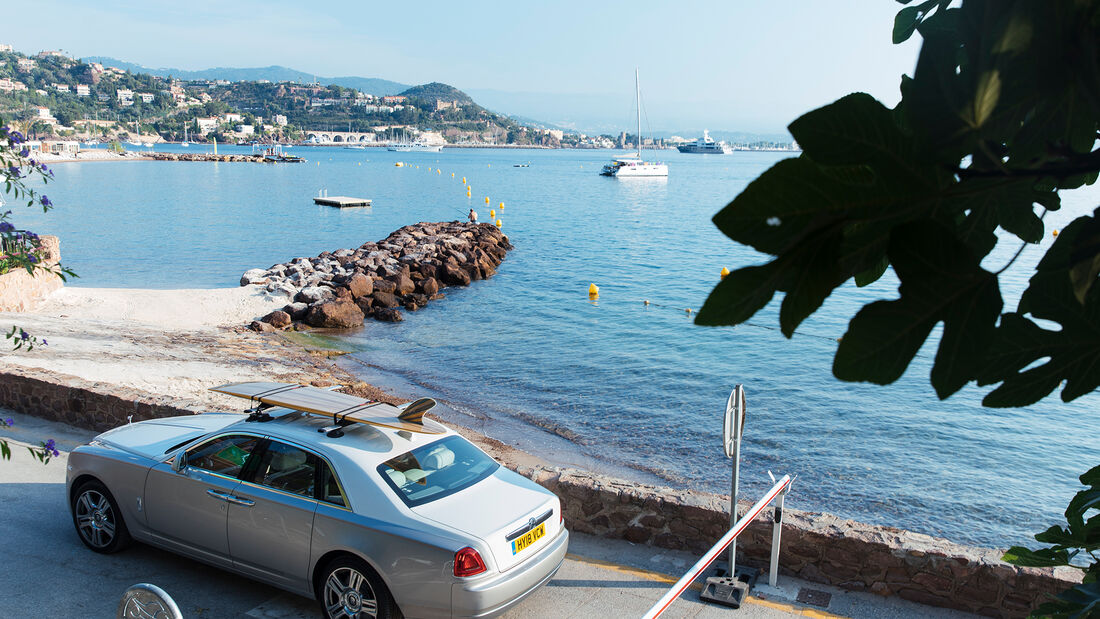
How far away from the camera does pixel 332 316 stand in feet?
87.8

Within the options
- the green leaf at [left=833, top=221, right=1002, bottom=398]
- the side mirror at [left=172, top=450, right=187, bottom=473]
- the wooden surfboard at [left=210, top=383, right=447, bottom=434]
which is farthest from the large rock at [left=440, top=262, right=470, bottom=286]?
the green leaf at [left=833, top=221, right=1002, bottom=398]

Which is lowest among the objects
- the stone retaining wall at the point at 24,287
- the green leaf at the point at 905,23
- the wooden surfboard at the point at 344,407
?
the stone retaining wall at the point at 24,287

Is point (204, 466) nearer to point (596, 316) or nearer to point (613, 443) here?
point (613, 443)

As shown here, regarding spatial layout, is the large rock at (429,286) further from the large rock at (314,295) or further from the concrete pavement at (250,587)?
the concrete pavement at (250,587)

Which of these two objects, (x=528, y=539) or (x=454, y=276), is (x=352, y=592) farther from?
(x=454, y=276)

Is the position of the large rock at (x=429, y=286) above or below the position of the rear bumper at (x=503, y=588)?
below

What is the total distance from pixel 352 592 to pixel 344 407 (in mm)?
1662

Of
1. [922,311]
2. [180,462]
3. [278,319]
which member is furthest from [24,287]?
[922,311]

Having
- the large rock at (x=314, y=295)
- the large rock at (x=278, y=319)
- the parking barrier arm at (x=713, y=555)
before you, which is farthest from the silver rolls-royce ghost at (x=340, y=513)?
the large rock at (x=314, y=295)

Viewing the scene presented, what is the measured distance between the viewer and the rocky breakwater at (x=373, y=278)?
2723 cm

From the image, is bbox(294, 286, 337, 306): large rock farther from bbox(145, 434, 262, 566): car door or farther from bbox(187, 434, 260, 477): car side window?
bbox(187, 434, 260, 477): car side window

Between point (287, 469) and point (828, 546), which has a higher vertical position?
Result: point (287, 469)

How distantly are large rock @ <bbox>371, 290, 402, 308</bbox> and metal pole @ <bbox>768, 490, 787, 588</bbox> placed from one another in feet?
79.2

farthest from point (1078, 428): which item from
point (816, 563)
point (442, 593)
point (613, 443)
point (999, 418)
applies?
point (442, 593)
